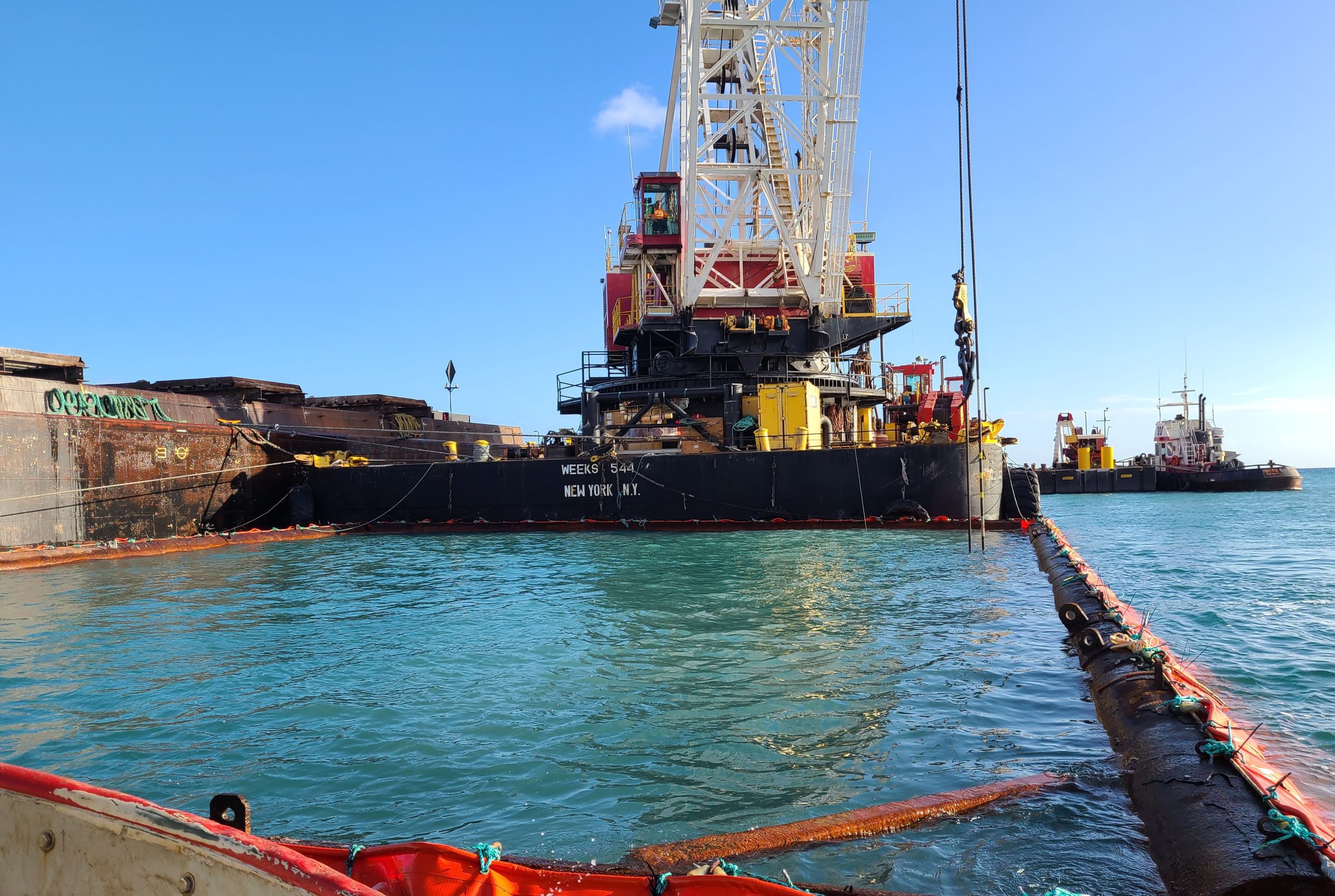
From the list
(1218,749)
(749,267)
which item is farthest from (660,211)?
(1218,749)

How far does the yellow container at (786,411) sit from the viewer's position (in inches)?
832

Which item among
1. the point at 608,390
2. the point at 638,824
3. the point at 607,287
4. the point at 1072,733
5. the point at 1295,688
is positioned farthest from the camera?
the point at 607,287

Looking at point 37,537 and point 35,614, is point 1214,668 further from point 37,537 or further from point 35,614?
point 37,537

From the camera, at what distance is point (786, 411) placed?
2131 cm

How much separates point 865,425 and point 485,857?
25098 millimetres

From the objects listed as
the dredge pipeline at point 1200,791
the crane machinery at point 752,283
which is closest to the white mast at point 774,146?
the crane machinery at point 752,283

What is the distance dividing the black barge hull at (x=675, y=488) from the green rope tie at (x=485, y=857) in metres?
17.2

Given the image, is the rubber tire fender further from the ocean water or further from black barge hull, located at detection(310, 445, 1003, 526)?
the ocean water

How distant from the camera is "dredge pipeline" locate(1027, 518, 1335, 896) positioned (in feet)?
10.2

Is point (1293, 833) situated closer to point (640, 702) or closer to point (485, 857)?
point (485, 857)

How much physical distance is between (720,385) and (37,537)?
1675 cm

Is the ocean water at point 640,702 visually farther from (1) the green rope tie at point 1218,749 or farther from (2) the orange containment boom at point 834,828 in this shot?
(1) the green rope tie at point 1218,749

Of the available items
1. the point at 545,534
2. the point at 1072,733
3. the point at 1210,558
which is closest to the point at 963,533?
the point at 1210,558

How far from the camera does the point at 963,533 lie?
19.2m
